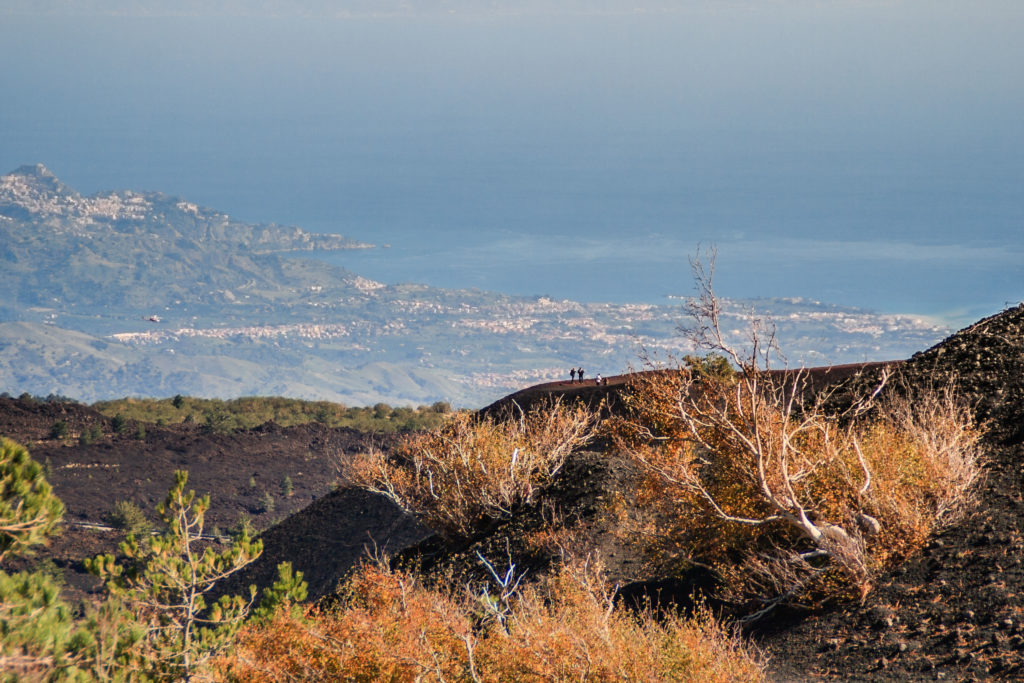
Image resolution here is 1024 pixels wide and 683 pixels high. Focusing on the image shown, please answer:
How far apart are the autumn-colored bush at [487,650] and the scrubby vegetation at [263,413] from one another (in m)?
62.5

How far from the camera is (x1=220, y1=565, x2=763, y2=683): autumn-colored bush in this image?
13.9m

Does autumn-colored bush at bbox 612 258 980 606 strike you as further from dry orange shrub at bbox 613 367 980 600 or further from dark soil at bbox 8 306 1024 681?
dark soil at bbox 8 306 1024 681

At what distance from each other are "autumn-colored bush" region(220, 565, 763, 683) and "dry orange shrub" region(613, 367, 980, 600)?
2.12m

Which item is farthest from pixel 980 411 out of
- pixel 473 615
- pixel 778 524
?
pixel 473 615

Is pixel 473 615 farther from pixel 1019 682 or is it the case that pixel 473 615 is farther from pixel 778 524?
pixel 1019 682

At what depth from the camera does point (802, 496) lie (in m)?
18.9

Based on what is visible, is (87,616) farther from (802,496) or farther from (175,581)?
(802,496)

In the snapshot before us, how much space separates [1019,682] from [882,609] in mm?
2980

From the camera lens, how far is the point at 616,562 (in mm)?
22922

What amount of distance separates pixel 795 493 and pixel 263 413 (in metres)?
79.8

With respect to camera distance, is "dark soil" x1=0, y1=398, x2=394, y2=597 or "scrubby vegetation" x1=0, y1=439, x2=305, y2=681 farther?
"dark soil" x1=0, y1=398, x2=394, y2=597

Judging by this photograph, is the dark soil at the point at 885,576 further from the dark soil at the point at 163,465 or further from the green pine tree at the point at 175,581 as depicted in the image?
the dark soil at the point at 163,465

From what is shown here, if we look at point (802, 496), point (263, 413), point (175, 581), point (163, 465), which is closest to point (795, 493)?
point (802, 496)

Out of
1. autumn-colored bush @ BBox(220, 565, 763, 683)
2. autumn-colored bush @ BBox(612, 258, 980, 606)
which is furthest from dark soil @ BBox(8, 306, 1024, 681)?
autumn-colored bush @ BBox(220, 565, 763, 683)
